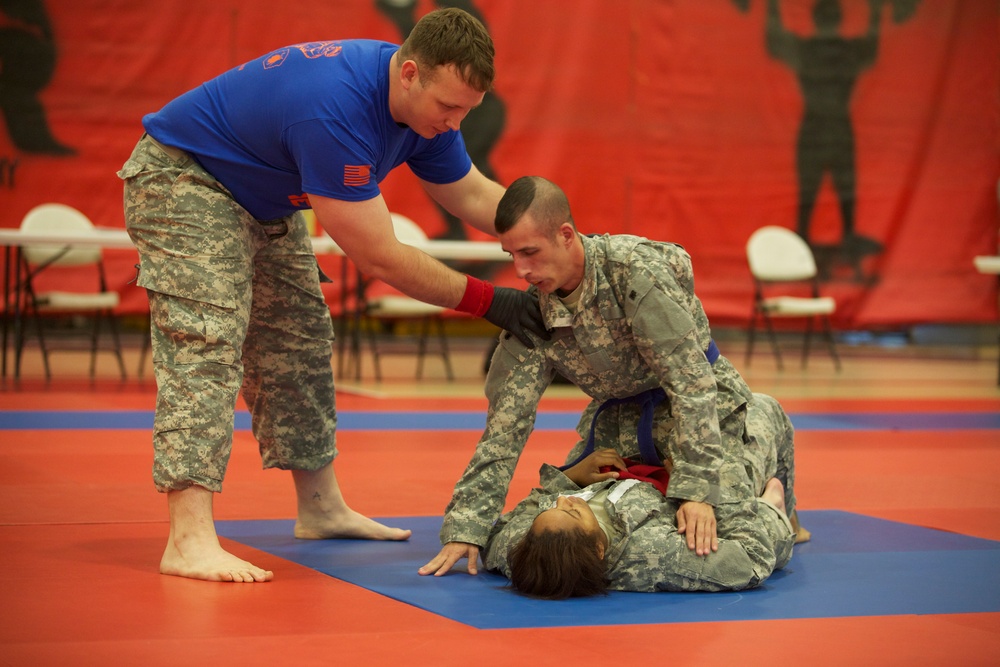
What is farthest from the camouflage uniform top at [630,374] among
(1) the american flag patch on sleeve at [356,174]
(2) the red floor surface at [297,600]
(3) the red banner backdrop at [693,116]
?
(3) the red banner backdrop at [693,116]

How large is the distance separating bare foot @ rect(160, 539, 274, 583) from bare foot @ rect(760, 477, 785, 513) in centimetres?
127

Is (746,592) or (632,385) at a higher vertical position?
(632,385)

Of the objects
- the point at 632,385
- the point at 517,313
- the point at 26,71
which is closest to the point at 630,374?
the point at 632,385

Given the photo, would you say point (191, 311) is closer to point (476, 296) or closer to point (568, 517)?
point (476, 296)

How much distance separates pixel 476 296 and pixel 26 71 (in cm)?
717

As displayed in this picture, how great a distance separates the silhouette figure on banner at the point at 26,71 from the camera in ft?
29.1

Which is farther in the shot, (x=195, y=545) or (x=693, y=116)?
(x=693, y=116)

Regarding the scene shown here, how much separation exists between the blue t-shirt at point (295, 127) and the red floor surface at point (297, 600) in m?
0.93

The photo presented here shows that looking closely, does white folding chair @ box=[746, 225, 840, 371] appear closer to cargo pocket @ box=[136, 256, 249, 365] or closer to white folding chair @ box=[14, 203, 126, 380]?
white folding chair @ box=[14, 203, 126, 380]

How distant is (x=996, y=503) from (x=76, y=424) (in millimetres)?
3863

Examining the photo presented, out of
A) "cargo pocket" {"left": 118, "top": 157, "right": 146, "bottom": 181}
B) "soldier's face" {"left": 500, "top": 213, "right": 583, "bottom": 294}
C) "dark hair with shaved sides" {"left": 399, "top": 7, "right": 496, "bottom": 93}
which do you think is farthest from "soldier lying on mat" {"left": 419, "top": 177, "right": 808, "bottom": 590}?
"cargo pocket" {"left": 118, "top": 157, "right": 146, "bottom": 181}

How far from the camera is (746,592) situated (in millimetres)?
2789

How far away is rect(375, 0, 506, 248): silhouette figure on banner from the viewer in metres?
9.71

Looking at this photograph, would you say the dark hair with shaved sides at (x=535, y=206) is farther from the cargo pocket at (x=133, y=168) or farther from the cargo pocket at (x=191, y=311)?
the cargo pocket at (x=133, y=168)
